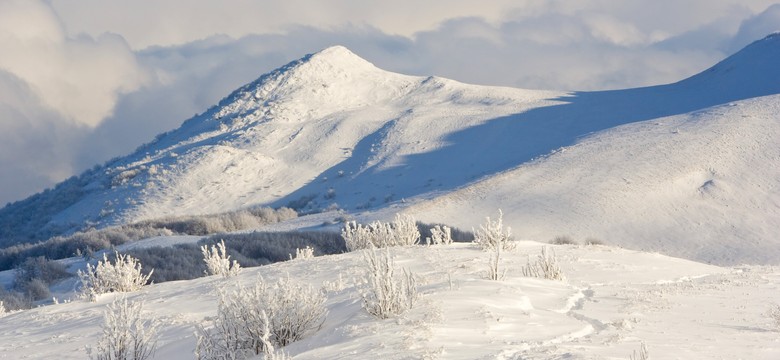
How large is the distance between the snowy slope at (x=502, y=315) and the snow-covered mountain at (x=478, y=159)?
35.0 feet

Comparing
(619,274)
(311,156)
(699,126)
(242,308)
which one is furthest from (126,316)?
(311,156)

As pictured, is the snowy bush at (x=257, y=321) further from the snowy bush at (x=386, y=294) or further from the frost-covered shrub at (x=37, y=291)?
the frost-covered shrub at (x=37, y=291)

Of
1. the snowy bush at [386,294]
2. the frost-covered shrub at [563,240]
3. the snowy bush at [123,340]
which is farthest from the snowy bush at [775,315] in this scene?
the frost-covered shrub at [563,240]

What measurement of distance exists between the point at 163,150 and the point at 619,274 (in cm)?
4079

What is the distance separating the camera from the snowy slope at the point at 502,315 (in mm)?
6324

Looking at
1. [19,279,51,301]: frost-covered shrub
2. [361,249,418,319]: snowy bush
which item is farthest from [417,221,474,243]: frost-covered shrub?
[361,249,418,319]: snowy bush

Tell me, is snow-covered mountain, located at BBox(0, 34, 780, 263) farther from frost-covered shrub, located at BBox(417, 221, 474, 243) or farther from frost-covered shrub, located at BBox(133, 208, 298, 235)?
frost-covered shrub, located at BBox(133, 208, 298, 235)

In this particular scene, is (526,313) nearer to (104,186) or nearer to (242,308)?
(242,308)

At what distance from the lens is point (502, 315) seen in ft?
23.9

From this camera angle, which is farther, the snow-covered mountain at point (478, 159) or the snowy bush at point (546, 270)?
the snow-covered mountain at point (478, 159)

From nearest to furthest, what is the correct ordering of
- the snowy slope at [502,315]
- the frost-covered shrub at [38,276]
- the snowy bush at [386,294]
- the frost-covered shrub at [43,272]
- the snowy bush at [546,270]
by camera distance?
the snowy slope at [502,315], the snowy bush at [386,294], the snowy bush at [546,270], the frost-covered shrub at [38,276], the frost-covered shrub at [43,272]

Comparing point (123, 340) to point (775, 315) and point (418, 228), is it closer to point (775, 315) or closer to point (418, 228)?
point (775, 315)

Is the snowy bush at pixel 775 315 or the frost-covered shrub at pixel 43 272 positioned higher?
the frost-covered shrub at pixel 43 272

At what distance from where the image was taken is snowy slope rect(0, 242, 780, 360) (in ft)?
20.7
